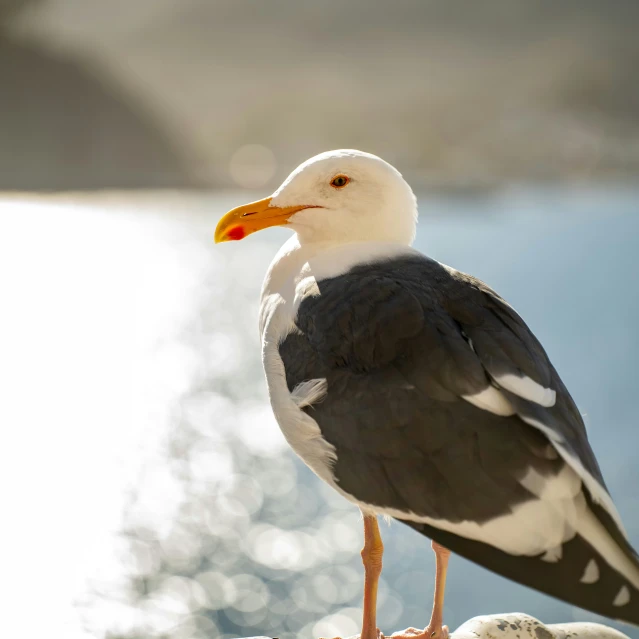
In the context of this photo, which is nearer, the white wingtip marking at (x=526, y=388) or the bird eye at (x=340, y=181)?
the white wingtip marking at (x=526, y=388)

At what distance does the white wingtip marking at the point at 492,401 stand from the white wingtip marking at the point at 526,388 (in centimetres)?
2

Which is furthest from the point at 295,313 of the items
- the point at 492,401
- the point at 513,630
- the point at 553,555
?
the point at 513,630

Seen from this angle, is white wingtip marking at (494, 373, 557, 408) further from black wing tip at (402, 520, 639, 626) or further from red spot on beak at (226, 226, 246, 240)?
red spot on beak at (226, 226, 246, 240)

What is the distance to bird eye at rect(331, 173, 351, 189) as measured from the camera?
6.00 feet

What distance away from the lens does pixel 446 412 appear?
1372 mm

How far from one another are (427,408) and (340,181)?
2.11 feet

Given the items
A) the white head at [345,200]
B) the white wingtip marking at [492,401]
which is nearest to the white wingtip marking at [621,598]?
the white wingtip marking at [492,401]

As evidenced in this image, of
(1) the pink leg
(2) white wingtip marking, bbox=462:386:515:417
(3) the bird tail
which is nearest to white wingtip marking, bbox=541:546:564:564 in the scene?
(3) the bird tail

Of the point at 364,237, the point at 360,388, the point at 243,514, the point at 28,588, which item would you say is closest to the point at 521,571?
the point at 360,388

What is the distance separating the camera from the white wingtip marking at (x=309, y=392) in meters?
1.48

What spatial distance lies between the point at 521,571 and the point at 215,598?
3211 mm

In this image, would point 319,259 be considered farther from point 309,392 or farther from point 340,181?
point 309,392

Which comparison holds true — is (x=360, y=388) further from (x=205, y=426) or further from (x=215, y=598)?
(x=205, y=426)

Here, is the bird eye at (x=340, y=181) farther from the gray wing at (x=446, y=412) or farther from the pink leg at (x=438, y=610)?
the pink leg at (x=438, y=610)
